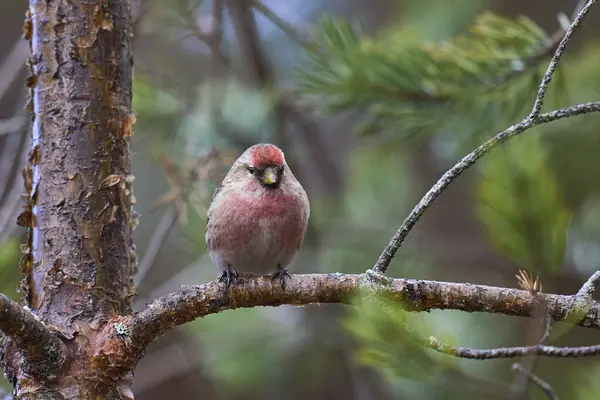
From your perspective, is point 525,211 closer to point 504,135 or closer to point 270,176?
point 504,135

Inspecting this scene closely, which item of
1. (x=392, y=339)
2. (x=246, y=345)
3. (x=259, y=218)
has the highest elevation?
(x=259, y=218)

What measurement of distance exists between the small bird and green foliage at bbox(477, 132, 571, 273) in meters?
0.68

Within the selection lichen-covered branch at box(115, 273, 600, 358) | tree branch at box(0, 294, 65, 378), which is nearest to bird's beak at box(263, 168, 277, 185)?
lichen-covered branch at box(115, 273, 600, 358)

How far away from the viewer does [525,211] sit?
2.10 meters

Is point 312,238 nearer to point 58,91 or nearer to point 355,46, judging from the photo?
point 355,46

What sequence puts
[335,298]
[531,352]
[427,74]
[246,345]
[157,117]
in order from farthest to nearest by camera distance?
[246,345], [157,117], [427,74], [335,298], [531,352]

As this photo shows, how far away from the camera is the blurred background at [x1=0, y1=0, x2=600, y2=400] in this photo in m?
2.21

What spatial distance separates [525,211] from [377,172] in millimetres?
2080

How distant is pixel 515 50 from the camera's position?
237cm

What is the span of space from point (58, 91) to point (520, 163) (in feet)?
3.99

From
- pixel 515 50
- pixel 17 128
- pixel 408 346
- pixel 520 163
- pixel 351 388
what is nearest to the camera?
pixel 408 346

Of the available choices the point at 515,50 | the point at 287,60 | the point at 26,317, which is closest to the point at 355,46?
the point at 515,50

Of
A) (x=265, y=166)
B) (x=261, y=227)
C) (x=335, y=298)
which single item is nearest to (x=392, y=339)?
(x=335, y=298)

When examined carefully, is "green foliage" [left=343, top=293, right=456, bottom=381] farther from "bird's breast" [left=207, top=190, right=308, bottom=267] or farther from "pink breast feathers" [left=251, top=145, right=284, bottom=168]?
"pink breast feathers" [left=251, top=145, right=284, bottom=168]
